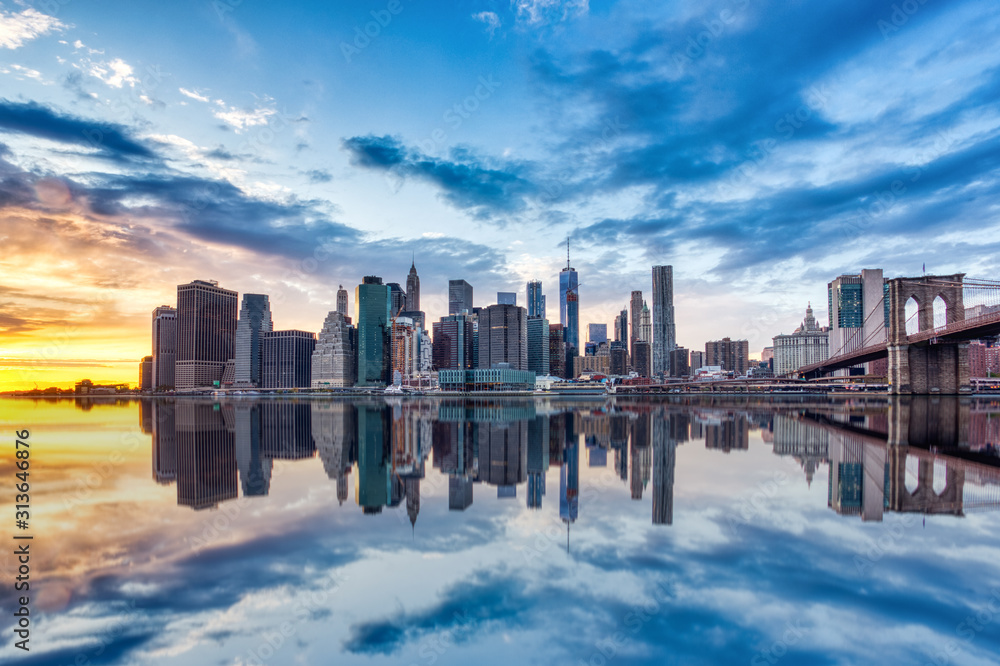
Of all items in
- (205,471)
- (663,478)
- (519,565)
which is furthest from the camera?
(205,471)

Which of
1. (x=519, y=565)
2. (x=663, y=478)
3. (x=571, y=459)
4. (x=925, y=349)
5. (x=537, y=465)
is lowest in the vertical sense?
(x=571, y=459)

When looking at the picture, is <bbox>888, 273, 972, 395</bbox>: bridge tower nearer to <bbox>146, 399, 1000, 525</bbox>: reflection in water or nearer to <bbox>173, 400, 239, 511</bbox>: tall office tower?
<bbox>146, 399, 1000, 525</bbox>: reflection in water

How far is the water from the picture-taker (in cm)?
688

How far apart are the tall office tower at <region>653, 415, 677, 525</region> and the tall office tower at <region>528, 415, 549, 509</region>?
303 cm

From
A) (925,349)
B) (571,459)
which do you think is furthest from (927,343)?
(571,459)

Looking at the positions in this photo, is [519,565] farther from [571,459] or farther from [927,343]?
[927,343]

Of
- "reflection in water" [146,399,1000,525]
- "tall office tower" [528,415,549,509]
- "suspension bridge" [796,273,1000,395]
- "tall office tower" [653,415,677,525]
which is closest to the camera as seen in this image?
"tall office tower" [653,415,677,525]

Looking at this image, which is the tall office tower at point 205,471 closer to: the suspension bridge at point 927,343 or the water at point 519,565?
the water at point 519,565

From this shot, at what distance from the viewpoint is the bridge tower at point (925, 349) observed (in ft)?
221

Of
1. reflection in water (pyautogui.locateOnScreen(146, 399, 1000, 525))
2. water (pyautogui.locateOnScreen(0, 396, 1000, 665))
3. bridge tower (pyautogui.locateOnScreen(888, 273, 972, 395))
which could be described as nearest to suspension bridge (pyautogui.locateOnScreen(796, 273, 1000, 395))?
bridge tower (pyautogui.locateOnScreen(888, 273, 972, 395))

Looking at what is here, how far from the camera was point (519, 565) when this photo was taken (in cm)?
959

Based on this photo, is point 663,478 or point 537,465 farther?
point 537,465

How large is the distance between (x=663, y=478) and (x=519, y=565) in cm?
903

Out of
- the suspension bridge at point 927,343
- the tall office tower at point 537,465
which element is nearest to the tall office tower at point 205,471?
the tall office tower at point 537,465
